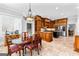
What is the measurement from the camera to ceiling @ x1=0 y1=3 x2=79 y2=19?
7.06 feet

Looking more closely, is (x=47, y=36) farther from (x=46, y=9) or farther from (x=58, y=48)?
(x=46, y=9)

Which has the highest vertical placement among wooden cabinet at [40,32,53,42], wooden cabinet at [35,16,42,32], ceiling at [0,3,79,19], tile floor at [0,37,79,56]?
ceiling at [0,3,79,19]

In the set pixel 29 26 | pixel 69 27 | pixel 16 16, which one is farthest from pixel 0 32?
pixel 69 27

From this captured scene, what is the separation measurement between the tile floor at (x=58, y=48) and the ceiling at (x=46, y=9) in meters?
0.52

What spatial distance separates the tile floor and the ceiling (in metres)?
0.52

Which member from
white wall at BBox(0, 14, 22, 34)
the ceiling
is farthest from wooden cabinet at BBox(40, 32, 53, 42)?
white wall at BBox(0, 14, 22, 34)

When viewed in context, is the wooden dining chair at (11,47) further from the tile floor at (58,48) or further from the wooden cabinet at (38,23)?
the wooden cabinet at (38,23)

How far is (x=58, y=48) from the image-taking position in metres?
2.20

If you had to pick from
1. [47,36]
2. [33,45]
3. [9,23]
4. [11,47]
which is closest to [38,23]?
[47,36]

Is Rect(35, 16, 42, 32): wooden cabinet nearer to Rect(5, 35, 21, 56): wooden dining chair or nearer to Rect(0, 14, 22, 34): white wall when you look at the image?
Rect(0, 14, 22, 34): white wall

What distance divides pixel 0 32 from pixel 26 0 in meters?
0.85

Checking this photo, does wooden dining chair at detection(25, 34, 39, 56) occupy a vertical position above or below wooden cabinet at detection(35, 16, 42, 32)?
below

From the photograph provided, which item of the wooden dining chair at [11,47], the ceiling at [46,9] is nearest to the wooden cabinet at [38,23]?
the ceiling at [46,9]

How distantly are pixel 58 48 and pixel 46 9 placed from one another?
850 mm
